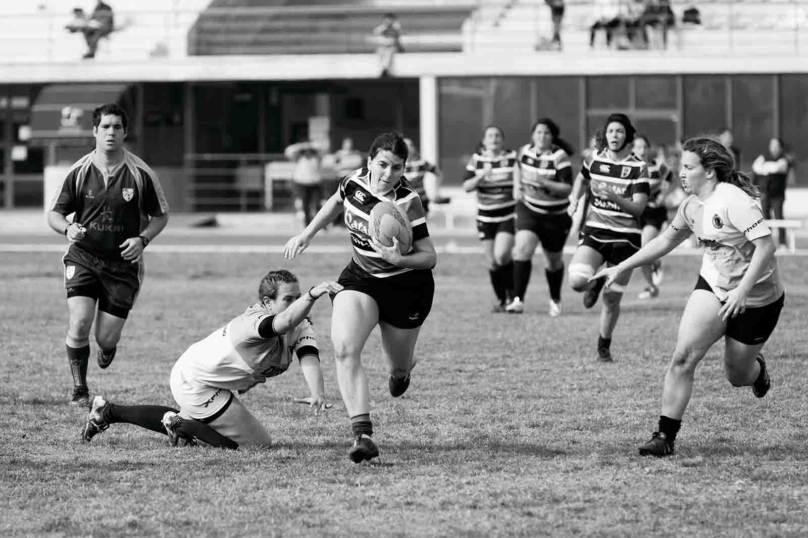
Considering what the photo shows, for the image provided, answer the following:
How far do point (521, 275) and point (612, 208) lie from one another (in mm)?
3398

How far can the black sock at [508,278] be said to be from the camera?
49.8 ft

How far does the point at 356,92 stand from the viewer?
37469 mm

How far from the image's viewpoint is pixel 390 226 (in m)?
7.13

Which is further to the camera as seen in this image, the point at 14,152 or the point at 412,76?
the point at 14,152

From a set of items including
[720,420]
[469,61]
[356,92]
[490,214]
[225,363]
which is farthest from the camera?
[356,92]

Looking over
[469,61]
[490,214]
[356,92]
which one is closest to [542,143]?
[490,214]

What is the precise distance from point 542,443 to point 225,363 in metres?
1.90

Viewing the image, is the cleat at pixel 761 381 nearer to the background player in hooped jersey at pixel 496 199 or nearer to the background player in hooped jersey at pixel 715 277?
the background player in hooped jersey at pixel 715 277

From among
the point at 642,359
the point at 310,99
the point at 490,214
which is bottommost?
the point at 642,359

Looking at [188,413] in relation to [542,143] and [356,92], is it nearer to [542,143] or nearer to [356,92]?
[542,143]

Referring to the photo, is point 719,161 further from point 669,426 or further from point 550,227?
point 550,227

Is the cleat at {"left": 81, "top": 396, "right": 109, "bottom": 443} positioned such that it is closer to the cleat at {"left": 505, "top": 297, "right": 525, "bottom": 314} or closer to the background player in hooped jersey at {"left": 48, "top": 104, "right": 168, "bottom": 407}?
the background player in hooped jersey at {"left": 48, "top": 104, "right": 168, "bottom": 407}

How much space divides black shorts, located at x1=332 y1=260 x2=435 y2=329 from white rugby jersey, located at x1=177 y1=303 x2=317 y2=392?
43 centimetres

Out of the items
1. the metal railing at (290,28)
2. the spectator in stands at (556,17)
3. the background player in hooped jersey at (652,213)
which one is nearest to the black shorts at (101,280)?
the background player in hooped jersey at (652,213)
